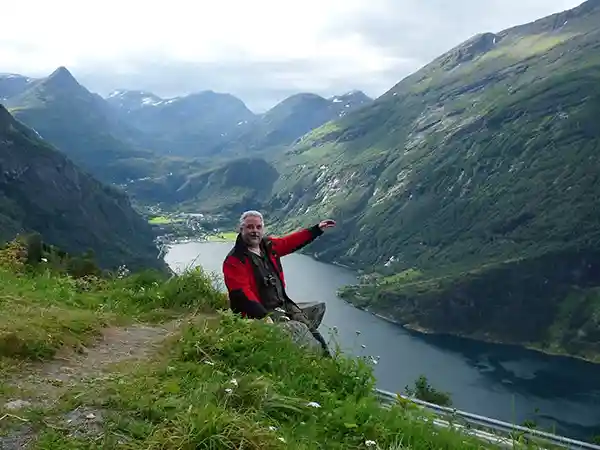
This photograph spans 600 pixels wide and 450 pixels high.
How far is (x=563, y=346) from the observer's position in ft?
455

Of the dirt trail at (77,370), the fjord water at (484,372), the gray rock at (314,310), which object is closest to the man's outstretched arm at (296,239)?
the gray rock at (314,310)

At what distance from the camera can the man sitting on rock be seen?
823 centimetres

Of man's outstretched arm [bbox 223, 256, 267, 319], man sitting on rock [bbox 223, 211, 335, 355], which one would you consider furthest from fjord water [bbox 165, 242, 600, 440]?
man's outstretched arm [bbox 223, 256, 267, 319]

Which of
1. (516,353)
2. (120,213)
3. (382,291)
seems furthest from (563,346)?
(120,213)

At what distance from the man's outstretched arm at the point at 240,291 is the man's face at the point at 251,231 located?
394 millimetres

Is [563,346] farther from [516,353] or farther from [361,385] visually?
[361,385]

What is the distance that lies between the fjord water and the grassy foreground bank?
60.7m

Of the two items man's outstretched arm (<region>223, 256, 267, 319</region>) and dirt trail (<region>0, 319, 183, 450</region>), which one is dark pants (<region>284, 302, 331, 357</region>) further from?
dirt trail (<region>0, 319, 183, 450</region>)

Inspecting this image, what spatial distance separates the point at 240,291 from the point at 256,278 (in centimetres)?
48

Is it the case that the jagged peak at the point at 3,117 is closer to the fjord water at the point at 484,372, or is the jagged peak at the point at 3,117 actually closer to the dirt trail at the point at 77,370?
the fjord water at the point at 484,372

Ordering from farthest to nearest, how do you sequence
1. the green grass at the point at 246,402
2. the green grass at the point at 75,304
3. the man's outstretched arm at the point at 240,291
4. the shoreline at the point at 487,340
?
the shoreline at the point at 487,340, the man's outstretched arm at the point at 240,291, the green grass at the point at 75,304, the green grass at the point at 246,402

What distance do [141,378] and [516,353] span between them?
137 m

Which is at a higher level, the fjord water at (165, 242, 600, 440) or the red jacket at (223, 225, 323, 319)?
the red jacket at (223, 225, 323, 319)

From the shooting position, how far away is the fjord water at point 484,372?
85500mm
